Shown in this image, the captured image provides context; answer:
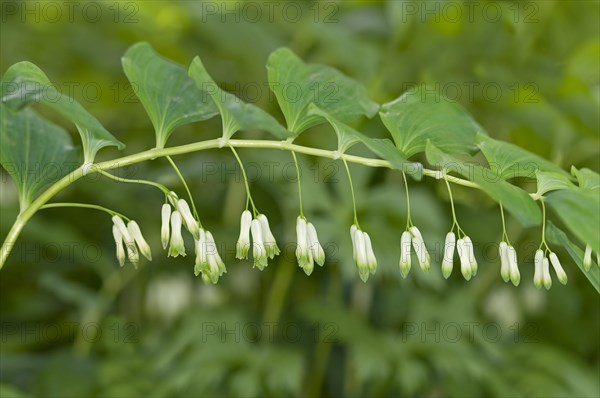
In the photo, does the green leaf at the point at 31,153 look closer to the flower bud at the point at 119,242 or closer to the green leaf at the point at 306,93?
the flower bud at the point at 119,242

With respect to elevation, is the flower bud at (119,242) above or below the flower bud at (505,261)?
above

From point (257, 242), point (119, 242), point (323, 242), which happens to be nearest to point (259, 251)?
point (257, 242)

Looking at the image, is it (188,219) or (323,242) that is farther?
(323,242)

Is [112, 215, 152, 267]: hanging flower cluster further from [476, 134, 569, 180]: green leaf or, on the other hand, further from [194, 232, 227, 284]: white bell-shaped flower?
[476, 134, 569, 180]: green leaf

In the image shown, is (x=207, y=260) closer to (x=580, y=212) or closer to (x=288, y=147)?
(x=288, y=147)

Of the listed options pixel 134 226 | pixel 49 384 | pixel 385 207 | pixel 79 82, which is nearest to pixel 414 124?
pixel 134 226

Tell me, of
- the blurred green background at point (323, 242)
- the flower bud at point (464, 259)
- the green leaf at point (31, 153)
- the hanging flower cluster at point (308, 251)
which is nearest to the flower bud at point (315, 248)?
the hanging flower cluster at point (308, 251)
